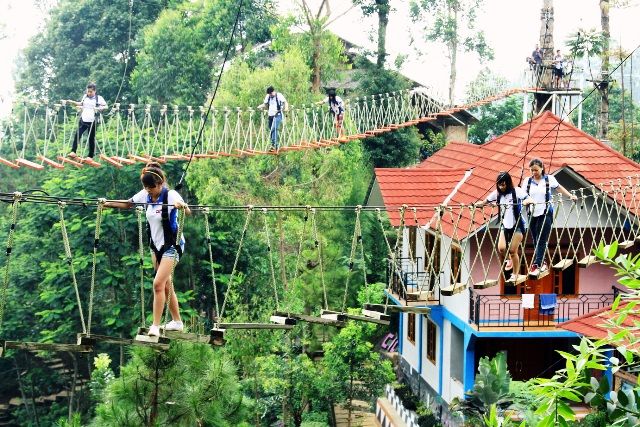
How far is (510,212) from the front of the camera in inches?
336

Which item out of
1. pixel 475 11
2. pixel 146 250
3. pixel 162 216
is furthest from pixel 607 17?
pixel 162 216

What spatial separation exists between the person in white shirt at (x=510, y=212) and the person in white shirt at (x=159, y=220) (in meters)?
2.79

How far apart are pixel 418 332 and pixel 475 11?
1060 cm

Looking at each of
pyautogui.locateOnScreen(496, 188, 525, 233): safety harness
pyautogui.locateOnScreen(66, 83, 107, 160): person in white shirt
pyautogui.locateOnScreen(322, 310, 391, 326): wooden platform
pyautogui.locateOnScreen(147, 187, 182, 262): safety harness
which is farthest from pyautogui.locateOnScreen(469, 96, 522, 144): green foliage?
pyautogui.locateOnScreen(147, 187, 182, 262): safety harness

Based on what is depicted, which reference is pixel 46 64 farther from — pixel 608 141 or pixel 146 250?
pixel 608 141

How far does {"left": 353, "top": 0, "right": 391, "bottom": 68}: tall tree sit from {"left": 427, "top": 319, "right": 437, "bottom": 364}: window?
7.16 m

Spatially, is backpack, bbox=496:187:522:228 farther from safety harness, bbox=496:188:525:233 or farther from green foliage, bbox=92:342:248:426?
green foliage, bbox=92:342:248:426

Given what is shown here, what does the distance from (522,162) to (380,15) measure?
8.20 metres

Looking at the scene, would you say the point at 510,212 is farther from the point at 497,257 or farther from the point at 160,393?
the point at 497,257

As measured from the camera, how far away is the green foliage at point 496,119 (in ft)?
78.6

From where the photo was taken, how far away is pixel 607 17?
20047mm

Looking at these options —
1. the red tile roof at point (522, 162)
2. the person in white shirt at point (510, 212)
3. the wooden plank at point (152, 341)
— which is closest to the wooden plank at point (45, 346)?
the wooden plank at point (152, 341)

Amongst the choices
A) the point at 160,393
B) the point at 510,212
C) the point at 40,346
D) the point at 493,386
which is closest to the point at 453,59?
the point at 493,386

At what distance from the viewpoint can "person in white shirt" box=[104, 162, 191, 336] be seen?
6.12 metres
